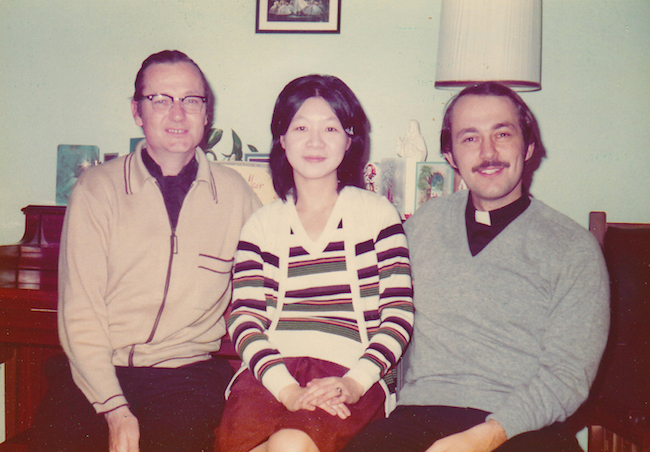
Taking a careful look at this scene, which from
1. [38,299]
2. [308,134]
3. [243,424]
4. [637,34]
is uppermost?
[637,34]

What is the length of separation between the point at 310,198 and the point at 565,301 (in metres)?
0.79

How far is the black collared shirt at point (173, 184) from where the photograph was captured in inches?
62.8

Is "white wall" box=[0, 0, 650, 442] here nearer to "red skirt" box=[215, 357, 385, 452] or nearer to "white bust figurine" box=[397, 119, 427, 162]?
"white bust figurine" box=[397, 119, 427, 162]

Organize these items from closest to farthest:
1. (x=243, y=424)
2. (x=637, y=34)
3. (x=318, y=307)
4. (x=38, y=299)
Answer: (x=243, y=424)
(x=318, y=307)
(x=38, y=299)
(x=637, y=34)

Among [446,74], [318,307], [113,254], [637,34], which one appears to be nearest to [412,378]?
[318,307]

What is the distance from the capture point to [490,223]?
1.44m

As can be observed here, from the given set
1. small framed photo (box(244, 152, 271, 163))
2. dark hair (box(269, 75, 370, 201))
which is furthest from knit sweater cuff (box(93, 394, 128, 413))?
small framed photo (box(244, 152, 271, 163))

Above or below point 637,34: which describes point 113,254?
below

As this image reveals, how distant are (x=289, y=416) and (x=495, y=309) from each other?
65 cm

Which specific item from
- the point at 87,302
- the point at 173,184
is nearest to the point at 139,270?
the point at 87,302

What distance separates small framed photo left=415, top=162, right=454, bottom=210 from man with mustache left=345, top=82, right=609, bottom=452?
1.40 ft

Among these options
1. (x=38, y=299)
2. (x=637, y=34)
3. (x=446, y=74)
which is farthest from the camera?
(x=637, y=34)

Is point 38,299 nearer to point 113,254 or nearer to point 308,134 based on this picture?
point 113,254

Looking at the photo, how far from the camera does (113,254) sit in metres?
1.53
